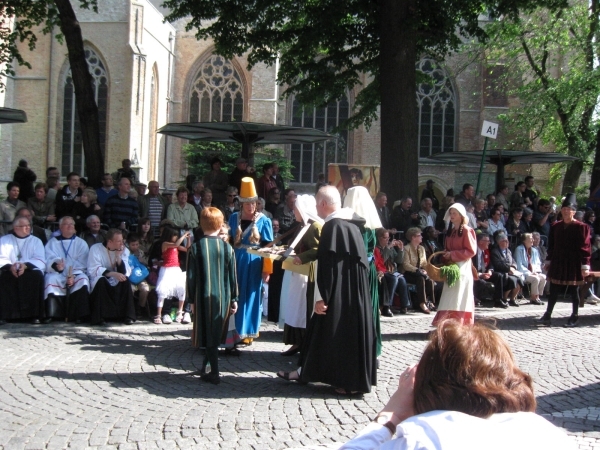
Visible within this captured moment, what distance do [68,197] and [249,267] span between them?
571cm

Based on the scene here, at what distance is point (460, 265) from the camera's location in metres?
9.43

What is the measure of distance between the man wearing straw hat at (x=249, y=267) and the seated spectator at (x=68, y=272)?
297 cm

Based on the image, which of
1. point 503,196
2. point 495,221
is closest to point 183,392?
point 495,221

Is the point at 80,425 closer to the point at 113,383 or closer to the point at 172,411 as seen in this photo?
the point at 172,411

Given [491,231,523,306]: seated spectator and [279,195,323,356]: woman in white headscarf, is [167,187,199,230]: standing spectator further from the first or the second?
[491,231,523,306]: seated spectator

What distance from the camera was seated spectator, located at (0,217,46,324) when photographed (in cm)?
1051

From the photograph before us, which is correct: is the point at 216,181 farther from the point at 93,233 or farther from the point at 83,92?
the point at 93,233

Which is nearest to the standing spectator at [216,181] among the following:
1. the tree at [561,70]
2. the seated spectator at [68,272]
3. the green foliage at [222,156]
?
the seated spectator at [68,272]

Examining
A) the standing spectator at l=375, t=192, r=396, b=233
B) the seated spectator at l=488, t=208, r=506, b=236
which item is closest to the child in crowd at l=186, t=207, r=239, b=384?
the standing spectator at l=375, t=192, r=396, b=233

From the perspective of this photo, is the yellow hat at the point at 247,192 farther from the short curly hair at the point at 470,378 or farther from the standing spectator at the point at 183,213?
the short curly hair at the point at 470,378

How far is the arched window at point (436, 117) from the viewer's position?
35.6 metres

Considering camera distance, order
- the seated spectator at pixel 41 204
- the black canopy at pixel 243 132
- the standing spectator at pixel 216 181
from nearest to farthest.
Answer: the seated spectator at pixel 41 204
the standing spectator at pixel 216 181
the black canopy at pixel 243 132

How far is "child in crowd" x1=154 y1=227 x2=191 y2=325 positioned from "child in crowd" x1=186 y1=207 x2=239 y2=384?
3.59 m

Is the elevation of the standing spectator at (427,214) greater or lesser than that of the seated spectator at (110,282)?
greater
